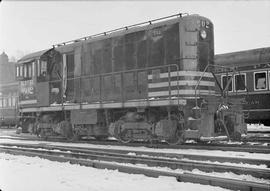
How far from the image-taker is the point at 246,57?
1839cm

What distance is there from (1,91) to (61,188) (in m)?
26.6

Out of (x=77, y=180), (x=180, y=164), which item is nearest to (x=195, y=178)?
(x=180, y=164)

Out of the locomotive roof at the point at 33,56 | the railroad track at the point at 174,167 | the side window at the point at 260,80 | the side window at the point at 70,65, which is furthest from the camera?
the side window at the point at 260,80

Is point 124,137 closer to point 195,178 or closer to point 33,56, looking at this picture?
point 33,56

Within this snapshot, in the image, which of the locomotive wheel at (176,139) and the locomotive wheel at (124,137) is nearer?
the locomotive wheel at (176,139)

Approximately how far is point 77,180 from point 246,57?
1382cm

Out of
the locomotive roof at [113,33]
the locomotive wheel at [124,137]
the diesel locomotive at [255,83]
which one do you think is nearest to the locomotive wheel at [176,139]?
the locomotive wheel at [124,137]

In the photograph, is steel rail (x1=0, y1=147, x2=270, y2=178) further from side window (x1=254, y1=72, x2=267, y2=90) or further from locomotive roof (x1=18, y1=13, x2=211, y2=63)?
side window (x1=254, y1=72, x2=267, y2=90)

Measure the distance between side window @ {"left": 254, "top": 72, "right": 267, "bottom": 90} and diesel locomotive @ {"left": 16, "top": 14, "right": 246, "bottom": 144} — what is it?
5.79 meters

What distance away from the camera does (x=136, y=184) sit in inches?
241

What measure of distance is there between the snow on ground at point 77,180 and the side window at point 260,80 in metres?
11.6

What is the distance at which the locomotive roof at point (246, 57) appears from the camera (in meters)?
17.6

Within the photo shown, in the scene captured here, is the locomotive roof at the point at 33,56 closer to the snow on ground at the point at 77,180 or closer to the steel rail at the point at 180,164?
the steel rail at the point at 180,164

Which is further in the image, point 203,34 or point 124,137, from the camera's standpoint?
point 124,137
